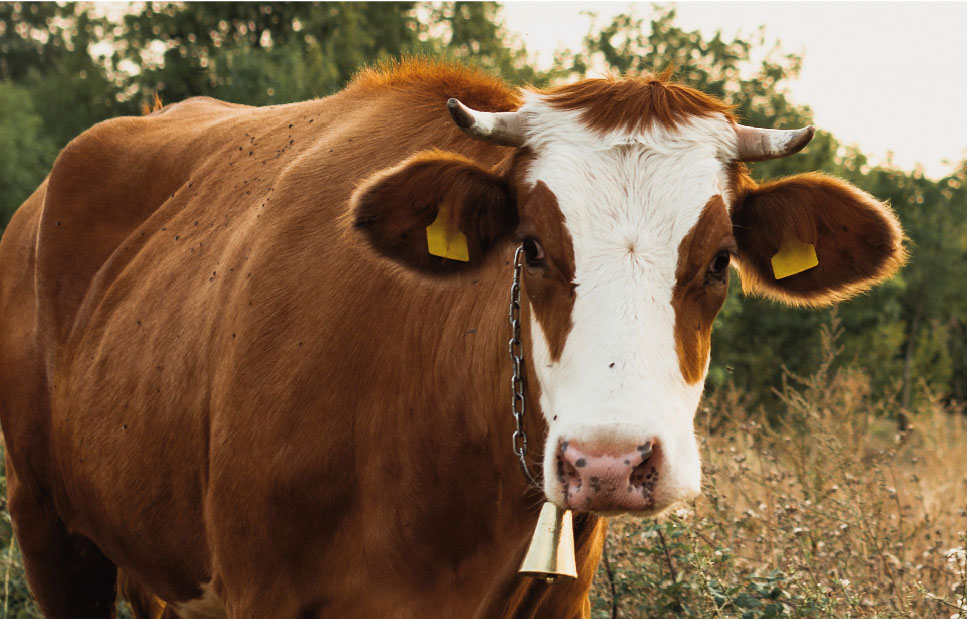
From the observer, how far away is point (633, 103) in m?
2.56

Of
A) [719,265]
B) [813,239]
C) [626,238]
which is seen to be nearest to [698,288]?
[719,265]

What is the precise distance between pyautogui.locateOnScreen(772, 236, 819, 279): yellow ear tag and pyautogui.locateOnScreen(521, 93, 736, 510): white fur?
1.12 feet

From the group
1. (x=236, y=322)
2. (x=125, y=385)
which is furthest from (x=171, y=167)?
(x=236, y=322)

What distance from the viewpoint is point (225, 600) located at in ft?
10.6

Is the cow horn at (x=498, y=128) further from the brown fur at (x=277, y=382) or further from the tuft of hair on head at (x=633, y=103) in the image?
the brown fur at (x=277, y=382)

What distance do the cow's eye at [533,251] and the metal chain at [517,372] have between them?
0.13 feet

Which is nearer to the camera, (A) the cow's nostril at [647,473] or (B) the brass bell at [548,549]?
(A) the cow's nostril at [647,473]

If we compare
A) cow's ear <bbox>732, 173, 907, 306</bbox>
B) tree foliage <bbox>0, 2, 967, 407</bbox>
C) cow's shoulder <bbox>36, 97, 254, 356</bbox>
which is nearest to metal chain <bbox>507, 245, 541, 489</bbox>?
cow's ear <bbox>732, 173, 907, 306</bbox>

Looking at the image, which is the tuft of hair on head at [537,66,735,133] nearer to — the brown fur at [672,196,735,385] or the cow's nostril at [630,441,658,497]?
the brown fur at [672,196,735,385]

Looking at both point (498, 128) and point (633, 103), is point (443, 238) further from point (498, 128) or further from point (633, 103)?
point (633, 103)

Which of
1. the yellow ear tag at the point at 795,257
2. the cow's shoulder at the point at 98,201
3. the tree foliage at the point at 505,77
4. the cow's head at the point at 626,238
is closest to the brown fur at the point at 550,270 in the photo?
the cow's head at the point at 626,238

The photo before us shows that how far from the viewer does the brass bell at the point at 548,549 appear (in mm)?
2564

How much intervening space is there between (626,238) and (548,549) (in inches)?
32.9

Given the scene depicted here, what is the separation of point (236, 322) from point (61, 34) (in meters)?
Answer: 48.3
